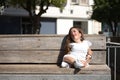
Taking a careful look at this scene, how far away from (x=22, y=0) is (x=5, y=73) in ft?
76.4

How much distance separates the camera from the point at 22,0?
92.3ft

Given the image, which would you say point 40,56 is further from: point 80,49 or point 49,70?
point 80,49

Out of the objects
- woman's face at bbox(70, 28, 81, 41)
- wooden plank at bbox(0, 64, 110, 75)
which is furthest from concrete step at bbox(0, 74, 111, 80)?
woman's face at bbox(70, 28, 81, 41)

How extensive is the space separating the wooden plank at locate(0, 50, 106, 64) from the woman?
0.16 metres

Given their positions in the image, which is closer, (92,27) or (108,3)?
(108,3)

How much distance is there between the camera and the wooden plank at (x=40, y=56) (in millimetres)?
5414

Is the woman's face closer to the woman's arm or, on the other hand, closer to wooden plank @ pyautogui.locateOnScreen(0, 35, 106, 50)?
wooden plank @ pyautogui.locateOnScreen(0, 35, 106, 50)

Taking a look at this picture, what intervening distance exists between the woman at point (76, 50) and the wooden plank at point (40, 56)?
0.16 metres

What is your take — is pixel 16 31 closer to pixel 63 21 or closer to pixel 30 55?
pixel 63 21

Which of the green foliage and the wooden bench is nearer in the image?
the wooden bench

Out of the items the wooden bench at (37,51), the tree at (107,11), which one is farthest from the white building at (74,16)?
the wooden bench at (37,51)

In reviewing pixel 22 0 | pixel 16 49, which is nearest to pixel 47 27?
pixel 22 0

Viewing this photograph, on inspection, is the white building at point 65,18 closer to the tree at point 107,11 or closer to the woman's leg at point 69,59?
the tree at point 107,11

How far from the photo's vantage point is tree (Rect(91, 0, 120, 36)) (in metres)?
33.6
